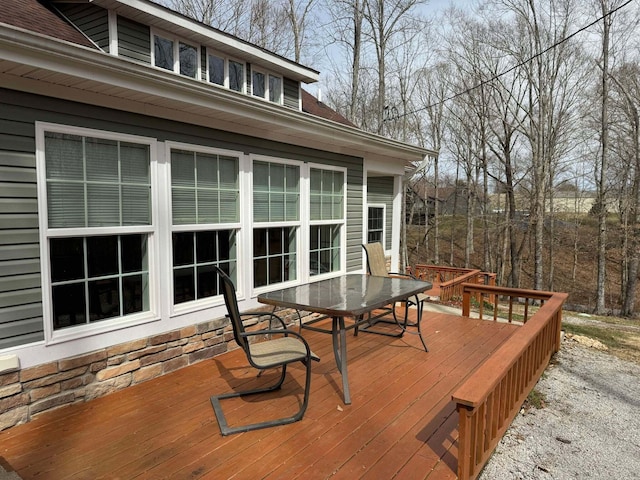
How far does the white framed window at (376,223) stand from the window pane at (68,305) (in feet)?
17.4

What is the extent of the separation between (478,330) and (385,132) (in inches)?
501

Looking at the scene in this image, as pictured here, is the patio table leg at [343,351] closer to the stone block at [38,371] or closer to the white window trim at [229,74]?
the stone block at [38,371]

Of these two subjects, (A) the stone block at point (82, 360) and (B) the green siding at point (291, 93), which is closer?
(A) the stone block at point (82, 360)

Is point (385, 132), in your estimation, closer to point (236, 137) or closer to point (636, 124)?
point (636, 124)

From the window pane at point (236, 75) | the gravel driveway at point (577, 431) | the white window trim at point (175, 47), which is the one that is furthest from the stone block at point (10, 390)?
the window pane at point (236, 75)

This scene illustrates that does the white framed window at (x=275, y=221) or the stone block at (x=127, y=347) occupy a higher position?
the white framed window at (x=275, y=221)

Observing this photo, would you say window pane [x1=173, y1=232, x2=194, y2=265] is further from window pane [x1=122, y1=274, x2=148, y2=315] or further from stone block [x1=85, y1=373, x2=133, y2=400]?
stone block [x1=85, y1=373, x2=133, y2=400]

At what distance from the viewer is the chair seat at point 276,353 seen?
8.45ft

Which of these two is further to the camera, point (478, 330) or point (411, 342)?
point (478, 330)

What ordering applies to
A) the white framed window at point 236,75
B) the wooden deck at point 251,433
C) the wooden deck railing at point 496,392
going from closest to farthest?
the wooden deck railing at point 496,392 → the wooden deck at point 251,433 → the white framed window at point 236,75

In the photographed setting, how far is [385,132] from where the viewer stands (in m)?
16.5

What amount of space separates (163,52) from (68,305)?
340cm

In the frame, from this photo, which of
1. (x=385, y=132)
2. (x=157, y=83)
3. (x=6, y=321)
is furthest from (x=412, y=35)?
(x=6, y=321)

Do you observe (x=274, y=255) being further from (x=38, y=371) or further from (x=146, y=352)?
(x=38, y=371)
